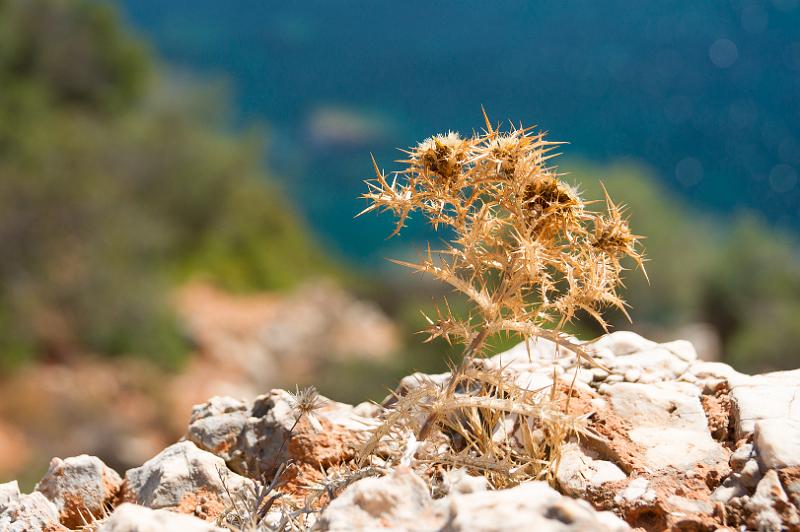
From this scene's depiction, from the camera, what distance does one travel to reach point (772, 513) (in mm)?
2041

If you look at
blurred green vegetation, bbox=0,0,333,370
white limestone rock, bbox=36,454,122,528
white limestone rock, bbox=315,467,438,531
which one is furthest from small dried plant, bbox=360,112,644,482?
blurred green vegetation, bbox=0,0,333,370

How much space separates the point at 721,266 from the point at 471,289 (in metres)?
21.1

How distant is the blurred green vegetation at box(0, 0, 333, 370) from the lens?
17031 millimetres

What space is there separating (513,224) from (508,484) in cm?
67

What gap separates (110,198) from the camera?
17.9 meters

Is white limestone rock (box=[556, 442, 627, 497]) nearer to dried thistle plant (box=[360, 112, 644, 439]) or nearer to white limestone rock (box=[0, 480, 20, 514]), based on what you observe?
dried thistle plant (box=[360, 112, 644, 439])

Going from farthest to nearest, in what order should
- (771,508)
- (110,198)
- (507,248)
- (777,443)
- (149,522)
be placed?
(110,198) < (507,248) < (777,443) < (771,508) < (149,522)

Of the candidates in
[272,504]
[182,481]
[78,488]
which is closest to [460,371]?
[272,504]

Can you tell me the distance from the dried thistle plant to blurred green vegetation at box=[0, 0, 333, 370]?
52.0 feet

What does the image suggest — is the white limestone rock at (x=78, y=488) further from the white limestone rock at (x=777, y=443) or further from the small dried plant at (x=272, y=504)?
the white limestone rock at (x=777, y=443)

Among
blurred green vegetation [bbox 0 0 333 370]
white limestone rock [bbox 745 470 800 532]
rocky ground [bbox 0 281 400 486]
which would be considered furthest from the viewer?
blurred green vegetation [bbox 0 0 333 370]

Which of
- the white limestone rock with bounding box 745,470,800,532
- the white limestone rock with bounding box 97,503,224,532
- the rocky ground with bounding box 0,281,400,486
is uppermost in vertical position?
the rocky ground with bounding box 0,281,400,486

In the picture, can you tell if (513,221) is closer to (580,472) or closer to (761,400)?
(580,472)

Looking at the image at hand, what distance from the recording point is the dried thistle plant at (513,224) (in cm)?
220
